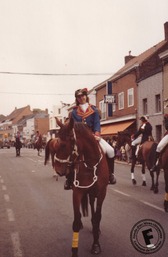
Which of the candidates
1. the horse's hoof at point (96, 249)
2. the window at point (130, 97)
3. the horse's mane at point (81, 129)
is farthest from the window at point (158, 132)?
the horse's mane at point (81, 129)

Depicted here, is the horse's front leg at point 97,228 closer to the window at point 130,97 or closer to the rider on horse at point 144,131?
the rider on horse at point 144,131

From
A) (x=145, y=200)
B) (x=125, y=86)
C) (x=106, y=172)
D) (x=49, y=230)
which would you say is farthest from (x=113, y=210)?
(x=125, y=86)

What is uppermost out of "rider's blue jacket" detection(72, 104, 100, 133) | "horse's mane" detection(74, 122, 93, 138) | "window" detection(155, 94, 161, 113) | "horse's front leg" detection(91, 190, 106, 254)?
"window" detection(155, 94, 161, 113)

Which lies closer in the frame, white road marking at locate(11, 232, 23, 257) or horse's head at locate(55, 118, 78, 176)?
horse's head at locate(55, 118, 78, 176)

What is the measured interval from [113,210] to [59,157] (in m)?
4.04

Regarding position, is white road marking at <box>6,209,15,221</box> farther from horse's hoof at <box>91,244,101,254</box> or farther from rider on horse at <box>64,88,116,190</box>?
rider on horse at <box>64,88,116,190</box>

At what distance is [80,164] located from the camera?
5.46 meters

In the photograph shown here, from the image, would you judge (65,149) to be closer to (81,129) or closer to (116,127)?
(81,129)

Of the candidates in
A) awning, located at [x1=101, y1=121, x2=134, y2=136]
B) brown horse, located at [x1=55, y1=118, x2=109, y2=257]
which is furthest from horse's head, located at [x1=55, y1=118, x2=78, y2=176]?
awning, located at [x1=101, y1=121, x2=134, y2=136]

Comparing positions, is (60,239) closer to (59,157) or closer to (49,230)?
(49,230)

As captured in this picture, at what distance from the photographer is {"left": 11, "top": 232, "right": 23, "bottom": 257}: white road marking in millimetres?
5590

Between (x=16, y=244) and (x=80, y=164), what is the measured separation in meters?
1.86

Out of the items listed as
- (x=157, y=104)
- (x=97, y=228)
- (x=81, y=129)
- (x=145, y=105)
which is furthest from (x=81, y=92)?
(x=145, y=105)

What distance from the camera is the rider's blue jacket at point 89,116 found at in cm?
604
